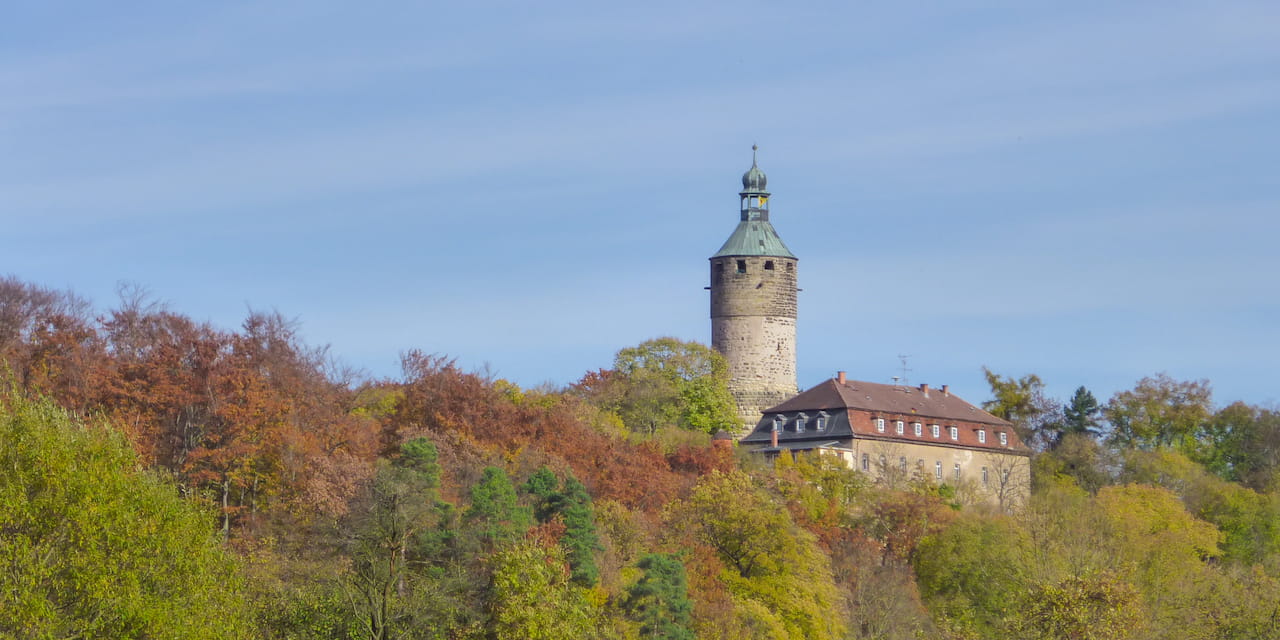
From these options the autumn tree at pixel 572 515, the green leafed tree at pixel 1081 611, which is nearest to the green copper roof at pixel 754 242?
the autumn tree at pixel 572 515

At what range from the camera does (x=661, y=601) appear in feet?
149

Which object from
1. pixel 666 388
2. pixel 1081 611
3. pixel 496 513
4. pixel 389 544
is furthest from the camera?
pixel 666 388

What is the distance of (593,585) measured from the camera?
4653cm

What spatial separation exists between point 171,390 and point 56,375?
12.4 feet

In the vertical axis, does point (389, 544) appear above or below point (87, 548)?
above

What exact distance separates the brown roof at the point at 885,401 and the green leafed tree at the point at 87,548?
50.2 m

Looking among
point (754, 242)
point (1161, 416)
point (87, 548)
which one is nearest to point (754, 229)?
point (754, 242)

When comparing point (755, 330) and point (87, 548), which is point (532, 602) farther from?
point (755, 330)

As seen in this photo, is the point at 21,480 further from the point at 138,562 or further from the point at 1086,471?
the point at 1086,471

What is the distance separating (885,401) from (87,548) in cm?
5584

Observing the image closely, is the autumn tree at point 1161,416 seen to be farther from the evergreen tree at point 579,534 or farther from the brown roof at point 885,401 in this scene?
the evergreen tree at point 579,534

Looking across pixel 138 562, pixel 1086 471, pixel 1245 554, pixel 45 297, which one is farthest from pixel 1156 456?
pixel 138 562

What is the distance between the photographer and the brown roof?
271ft

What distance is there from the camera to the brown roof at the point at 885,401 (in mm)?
82750
